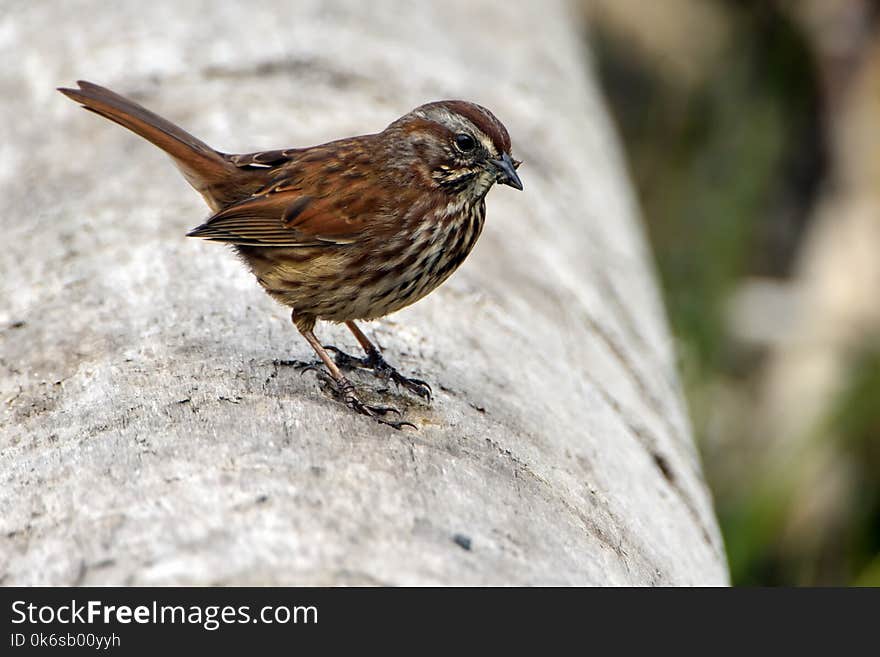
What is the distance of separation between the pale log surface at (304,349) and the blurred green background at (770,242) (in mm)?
824

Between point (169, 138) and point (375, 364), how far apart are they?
96 cm

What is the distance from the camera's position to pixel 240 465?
8.08 ft

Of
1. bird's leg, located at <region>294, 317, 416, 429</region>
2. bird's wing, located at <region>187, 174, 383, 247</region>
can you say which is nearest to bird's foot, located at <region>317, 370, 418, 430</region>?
bird's leg, located at <region>294, 317, 416, 429</region>

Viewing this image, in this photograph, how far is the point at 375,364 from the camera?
3391 mm

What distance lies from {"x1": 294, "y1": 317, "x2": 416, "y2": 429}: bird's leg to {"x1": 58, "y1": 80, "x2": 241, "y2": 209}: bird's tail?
61 cm

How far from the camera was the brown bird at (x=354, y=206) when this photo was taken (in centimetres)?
338

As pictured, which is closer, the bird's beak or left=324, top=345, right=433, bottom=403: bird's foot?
left=324, top=345, right=433, bottom=403: bird's foot

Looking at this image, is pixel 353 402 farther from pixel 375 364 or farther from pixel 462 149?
pixel 462 149

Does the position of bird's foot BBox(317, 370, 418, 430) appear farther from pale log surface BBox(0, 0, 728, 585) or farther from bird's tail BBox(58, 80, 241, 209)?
bird's tail BBox(58, 80, 241, 209)

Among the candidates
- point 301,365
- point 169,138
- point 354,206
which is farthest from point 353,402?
point 169,138

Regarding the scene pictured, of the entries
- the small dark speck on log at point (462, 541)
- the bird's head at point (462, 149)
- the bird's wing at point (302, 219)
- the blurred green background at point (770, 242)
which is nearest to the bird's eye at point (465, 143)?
the bird's head at point (462, 149)

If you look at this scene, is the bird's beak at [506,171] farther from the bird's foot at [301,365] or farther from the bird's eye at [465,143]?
the bird's foot at [301,365]

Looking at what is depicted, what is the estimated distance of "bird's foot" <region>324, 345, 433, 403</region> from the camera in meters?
3.12
